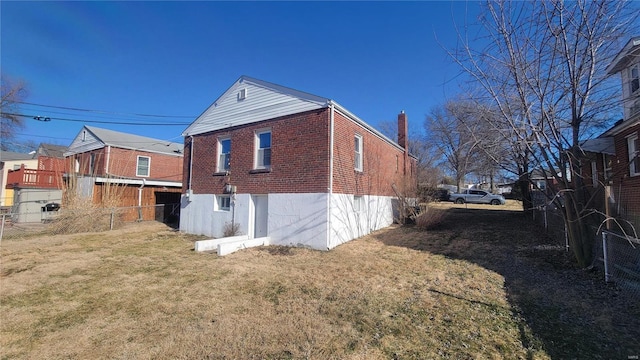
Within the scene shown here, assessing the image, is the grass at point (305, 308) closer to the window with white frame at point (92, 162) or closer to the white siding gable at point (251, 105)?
the white siding gable at point (251, 105)

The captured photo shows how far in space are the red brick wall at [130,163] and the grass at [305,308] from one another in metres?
13.7

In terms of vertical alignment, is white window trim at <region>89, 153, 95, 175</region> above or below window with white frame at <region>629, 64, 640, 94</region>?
below

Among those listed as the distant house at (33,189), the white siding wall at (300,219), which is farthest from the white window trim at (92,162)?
the white siding wall at (300,219)

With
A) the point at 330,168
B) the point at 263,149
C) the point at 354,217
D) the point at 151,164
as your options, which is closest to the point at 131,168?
the point at 151,164

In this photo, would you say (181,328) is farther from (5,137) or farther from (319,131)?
(5,137)

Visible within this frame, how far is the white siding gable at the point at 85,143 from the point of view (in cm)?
2139

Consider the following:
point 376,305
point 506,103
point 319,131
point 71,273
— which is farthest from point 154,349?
point 506,103

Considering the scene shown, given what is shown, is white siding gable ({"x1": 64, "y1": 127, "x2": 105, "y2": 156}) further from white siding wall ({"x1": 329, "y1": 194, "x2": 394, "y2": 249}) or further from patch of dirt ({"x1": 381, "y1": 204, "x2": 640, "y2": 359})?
patch of dirt ({"x1": 381, "y1": 204, "x2": 640, "y2": 359})

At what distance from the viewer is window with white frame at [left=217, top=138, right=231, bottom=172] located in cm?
1252

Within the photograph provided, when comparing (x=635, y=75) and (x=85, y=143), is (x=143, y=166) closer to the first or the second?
(x=85, y=143)

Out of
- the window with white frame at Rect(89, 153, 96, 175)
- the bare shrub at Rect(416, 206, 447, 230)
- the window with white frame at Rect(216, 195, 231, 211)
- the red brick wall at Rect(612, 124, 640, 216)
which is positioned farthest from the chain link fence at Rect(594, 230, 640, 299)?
the window with white frame at Rect(89, 153, 96, 175)

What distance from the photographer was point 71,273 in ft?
22.8

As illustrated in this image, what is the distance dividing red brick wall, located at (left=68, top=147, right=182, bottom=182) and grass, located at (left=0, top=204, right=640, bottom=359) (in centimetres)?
1372

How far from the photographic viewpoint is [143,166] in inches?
880
